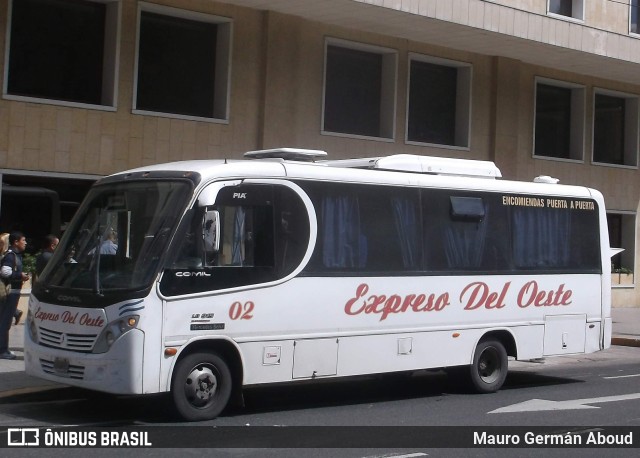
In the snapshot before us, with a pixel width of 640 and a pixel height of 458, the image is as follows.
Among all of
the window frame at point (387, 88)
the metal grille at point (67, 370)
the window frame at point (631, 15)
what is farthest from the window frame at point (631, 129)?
the metal grille at point (67, 370)

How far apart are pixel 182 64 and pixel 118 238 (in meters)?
10.1

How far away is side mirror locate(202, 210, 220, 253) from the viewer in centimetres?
1023

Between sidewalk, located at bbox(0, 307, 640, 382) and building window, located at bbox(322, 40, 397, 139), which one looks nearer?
sidewalk, located at bbox(0, 307, 640, 382)

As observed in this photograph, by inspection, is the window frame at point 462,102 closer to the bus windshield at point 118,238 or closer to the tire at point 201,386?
the bus windshield at point 118,238

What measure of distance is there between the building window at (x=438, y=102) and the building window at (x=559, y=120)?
9.42 feet

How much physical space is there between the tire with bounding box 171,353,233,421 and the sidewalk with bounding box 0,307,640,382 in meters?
2.61

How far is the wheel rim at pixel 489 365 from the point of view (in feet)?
43.2

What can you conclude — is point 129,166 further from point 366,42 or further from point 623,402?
point 623,402

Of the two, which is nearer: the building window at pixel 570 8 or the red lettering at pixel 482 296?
the red lettering at pixel 482 296

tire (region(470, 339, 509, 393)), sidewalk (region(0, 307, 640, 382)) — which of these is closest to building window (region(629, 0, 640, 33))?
sidewalk (region(0, 307, 640, 382))

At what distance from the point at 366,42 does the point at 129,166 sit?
660 centimetres

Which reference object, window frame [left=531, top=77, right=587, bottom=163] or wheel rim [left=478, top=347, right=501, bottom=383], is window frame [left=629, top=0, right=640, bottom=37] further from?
wheel rim [left=478, top=347, right=501, bottom=383]

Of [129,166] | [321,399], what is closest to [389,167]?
[321,399]

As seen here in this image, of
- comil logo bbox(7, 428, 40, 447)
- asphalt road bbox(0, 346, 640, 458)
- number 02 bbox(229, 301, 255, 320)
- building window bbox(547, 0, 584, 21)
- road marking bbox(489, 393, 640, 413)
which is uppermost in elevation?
building window bbox(547, 0, 584, 21)
